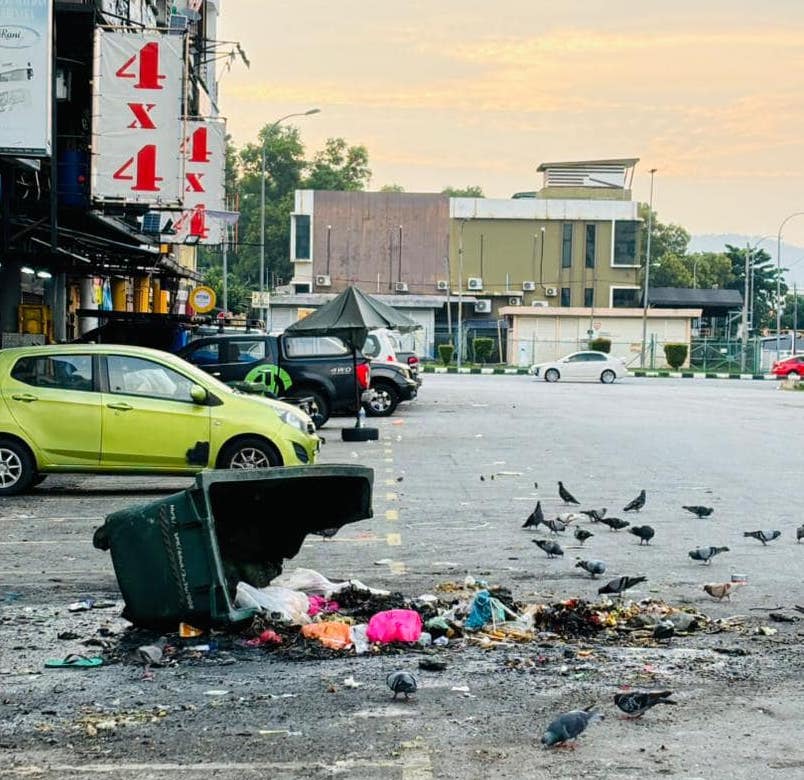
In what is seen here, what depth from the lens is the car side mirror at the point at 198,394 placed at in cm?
1415

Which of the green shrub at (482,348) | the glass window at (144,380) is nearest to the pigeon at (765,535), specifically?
the glass window at (144,380)

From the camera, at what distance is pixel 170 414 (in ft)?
46.6

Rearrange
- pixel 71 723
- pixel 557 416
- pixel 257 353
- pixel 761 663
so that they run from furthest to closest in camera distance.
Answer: pixel 557 416
pixel 257 353
pixel 761 663
pixel 71 723

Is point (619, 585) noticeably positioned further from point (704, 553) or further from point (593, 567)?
point (704, 553)

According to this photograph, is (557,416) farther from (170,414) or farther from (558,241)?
(558,241)

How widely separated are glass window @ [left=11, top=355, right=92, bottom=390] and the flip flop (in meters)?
7.38

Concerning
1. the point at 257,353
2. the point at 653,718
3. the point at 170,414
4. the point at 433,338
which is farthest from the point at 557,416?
the point at 433,338

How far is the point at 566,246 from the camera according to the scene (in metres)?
86.3

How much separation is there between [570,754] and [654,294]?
285 ft

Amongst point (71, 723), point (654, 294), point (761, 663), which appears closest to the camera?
point (71, 723)

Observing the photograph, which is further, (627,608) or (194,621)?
(627,608)

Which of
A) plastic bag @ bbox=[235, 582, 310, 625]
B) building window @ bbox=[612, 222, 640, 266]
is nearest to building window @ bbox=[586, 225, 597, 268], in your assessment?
building window @ bbox=[612, 222, 640, 266]

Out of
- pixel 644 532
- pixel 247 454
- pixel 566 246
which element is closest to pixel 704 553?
pixel 644 532

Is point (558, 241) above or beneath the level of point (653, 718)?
above
